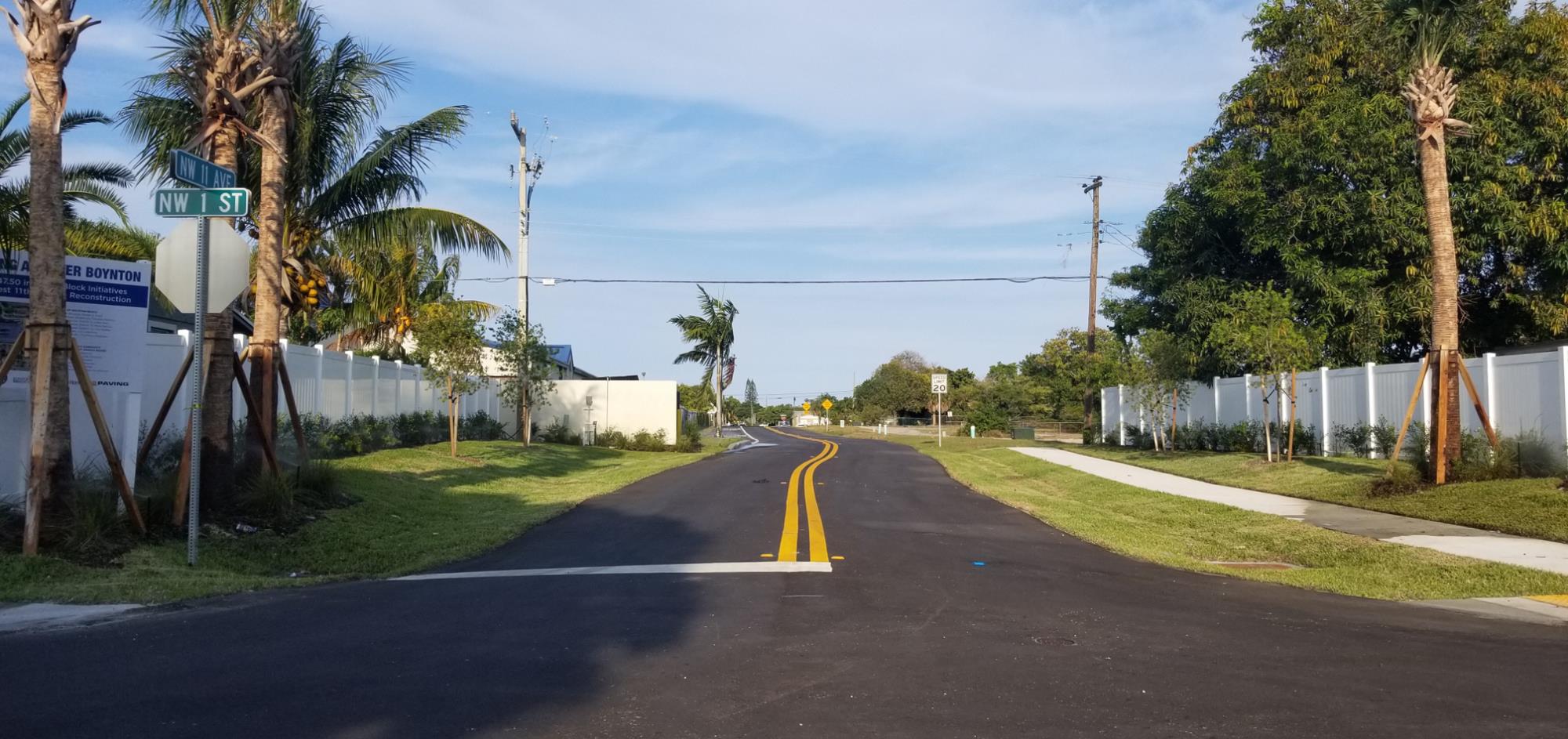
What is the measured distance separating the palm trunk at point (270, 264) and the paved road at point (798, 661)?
4989 mm

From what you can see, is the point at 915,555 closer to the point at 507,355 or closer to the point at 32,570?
the point at 32,570

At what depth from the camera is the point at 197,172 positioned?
9.67m

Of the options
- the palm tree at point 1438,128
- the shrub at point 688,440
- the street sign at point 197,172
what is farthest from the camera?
the shrub at point 688,440

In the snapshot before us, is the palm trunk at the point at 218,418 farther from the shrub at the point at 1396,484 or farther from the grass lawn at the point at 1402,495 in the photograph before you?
the shrub at the point at 1396,484

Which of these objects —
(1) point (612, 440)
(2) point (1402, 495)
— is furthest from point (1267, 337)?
(1) point (612, 440)

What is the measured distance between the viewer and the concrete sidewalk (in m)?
11.6

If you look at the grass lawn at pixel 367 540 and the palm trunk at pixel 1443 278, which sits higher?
the palm trunk at pixel 1443 278

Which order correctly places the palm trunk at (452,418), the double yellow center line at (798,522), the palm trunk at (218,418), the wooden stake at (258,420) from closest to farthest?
the double yellow center line at (798,522)
the palm trunk at (218,418)
the wooden stake at (258,420)
the palm trunk at (452,418)

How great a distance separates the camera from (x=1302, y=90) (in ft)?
101

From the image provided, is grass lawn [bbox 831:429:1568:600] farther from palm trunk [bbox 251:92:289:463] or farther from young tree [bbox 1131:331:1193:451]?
palm trunk [bbox 251:92:289:463]

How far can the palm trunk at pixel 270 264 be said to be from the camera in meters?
13.9

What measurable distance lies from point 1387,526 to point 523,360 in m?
24.6

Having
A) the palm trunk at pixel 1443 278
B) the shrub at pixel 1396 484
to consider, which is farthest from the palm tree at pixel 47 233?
the palm trunk at pixel 1443 278

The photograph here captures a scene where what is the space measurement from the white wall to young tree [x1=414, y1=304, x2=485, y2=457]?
13867 millimetres
